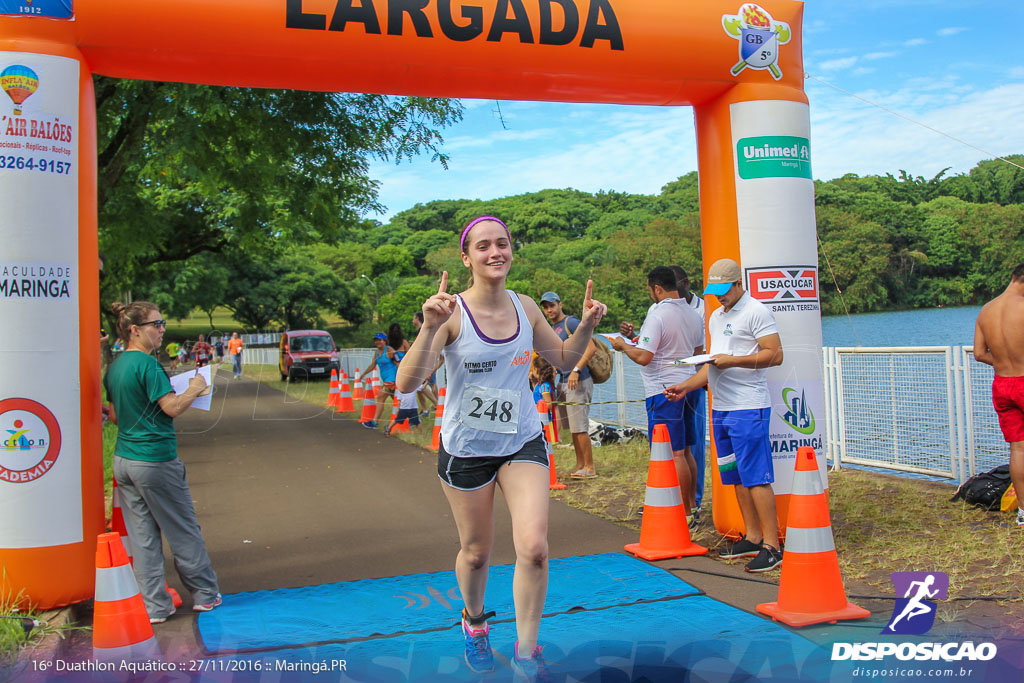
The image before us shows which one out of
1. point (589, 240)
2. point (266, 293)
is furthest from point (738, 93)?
point (266, 293)

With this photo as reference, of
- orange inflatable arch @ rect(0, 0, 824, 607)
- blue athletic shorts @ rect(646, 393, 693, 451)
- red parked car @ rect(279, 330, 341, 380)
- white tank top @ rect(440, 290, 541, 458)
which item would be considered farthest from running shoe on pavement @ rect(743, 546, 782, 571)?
red parked car @ rect(279, 330, 341, 380)

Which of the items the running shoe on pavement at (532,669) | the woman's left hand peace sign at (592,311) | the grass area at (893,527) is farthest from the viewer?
the grass area at (893,527)

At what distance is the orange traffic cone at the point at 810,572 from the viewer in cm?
435

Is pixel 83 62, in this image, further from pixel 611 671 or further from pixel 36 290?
pixel 611 671

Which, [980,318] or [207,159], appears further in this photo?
[207,159]

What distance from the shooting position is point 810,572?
4395 mm

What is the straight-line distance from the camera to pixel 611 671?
369 centimetres

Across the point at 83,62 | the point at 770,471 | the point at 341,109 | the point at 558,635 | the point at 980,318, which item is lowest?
the point at 558,635

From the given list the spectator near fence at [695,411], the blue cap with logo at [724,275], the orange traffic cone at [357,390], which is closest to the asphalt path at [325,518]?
the spectator near fence at [695,411]

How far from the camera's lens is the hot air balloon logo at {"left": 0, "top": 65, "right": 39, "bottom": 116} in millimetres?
4895

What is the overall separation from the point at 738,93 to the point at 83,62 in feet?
15.1

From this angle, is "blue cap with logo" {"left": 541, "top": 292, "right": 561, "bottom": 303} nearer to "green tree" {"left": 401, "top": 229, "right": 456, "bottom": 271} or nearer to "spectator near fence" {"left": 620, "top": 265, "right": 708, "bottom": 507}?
"spectator near fence" {"left": 620, "top": 265, "right": 708, "bottom": 507}

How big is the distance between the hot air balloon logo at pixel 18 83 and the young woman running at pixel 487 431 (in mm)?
3050

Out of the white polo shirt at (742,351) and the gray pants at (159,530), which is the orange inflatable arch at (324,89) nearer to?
the gray pants at (159,530)
